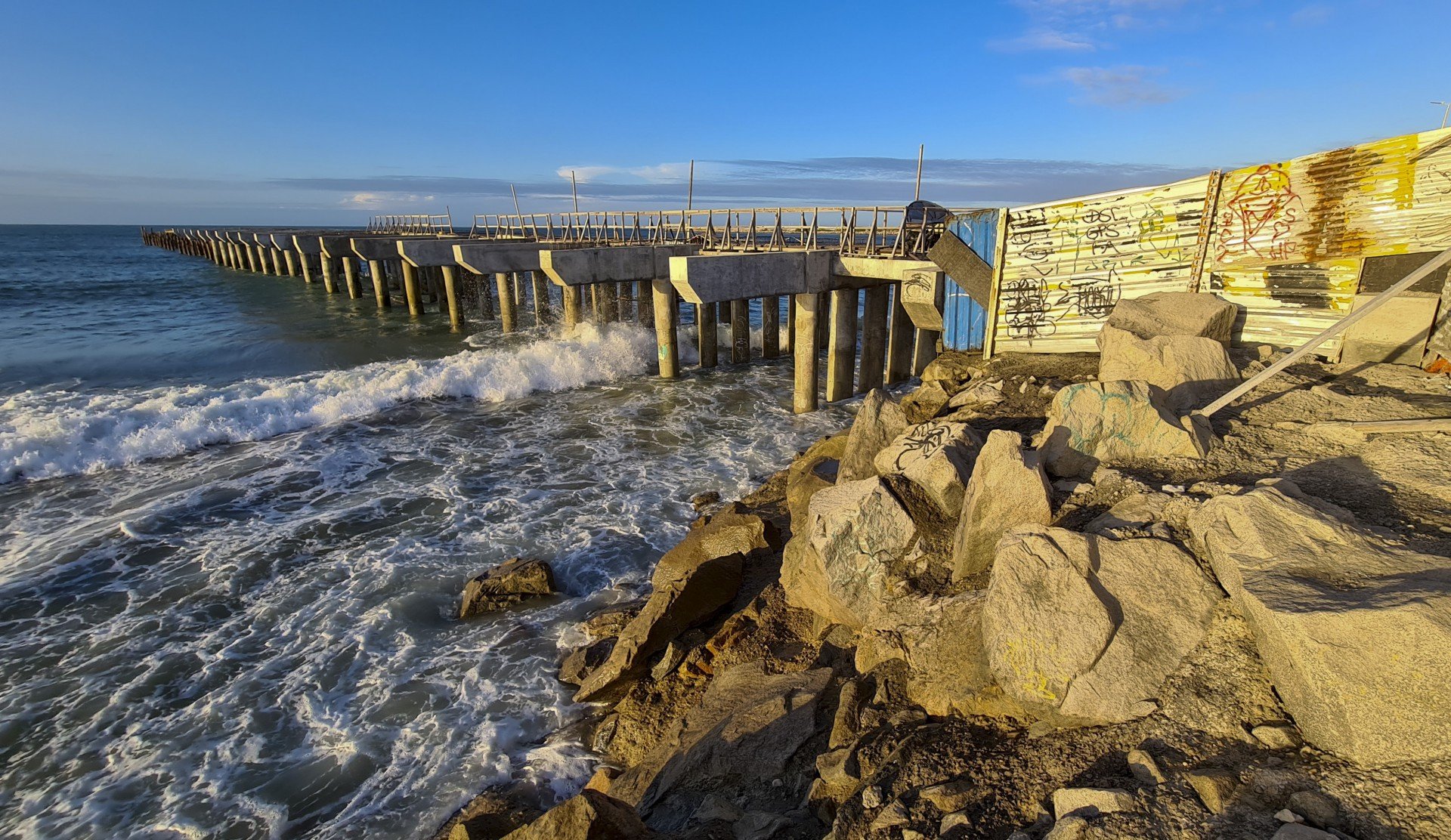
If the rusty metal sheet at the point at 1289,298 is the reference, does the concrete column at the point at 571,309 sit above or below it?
below

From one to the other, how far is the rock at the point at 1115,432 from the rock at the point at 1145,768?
2.81 meters

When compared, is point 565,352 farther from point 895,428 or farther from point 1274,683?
point 1274,683

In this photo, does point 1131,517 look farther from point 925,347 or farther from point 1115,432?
point 925,347

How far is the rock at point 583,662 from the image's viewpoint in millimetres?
7398

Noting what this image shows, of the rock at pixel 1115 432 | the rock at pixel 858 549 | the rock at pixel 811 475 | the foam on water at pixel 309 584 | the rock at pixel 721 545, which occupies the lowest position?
the foam on water at pixel 309 584

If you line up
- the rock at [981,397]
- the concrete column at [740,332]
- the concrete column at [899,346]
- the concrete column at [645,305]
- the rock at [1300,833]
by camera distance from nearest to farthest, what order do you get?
the rock at [1300,833] < the rock at [981,397] < the concrete column at [899,346] < the concrete column at [740,332] < the concrete column at [645,305]

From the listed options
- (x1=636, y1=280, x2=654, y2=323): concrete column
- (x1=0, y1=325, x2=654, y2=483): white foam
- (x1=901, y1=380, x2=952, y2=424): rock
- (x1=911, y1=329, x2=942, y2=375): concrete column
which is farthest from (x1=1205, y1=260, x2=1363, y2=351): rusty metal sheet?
(x1=636, y1=280, x2=654, y2=323): concrete column

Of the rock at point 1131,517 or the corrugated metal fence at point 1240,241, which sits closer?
the rock at point 1131,517

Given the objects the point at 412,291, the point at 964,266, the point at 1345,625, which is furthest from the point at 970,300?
the point at 412,291

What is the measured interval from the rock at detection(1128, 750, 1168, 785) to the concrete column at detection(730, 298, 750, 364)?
19944 mm

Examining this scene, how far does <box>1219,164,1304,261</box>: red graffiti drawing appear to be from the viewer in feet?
27.5

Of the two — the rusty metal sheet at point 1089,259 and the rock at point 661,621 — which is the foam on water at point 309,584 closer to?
the rock at point 661,621

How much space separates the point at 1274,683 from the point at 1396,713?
0.54 metres

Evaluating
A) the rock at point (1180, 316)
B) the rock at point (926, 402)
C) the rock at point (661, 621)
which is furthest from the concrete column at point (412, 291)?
the rock at point (1180, 316)
